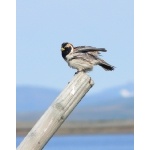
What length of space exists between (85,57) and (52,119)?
651 mm

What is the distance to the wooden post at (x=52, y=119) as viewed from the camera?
371cm

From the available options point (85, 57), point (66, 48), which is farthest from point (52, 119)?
point (66, 48)

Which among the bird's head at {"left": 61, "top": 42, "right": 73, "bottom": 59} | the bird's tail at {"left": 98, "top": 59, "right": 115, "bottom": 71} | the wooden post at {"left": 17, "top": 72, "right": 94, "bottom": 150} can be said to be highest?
the bird's head at {"left": 61, "top": 42, "right": 73, "bottom": 59}

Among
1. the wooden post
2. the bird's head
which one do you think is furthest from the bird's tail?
the wooden post

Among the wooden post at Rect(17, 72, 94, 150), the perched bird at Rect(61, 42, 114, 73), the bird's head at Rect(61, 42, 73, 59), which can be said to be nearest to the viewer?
the wooden post at Rect(17, 72, 94, 150)

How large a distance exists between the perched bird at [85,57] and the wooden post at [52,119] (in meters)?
0.36

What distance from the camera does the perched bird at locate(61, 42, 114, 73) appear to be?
13.7 ft

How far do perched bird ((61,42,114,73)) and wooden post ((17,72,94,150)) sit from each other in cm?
36

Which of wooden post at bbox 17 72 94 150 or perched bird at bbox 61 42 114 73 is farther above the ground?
perched bird at bbox 61 42 114 73

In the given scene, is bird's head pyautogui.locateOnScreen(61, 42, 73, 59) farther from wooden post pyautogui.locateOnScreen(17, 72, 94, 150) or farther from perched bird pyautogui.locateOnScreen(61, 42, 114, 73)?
wooden post pyautogui.locateOnScreen(17, 72, 94, 150)

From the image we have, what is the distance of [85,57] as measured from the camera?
4254 mm
